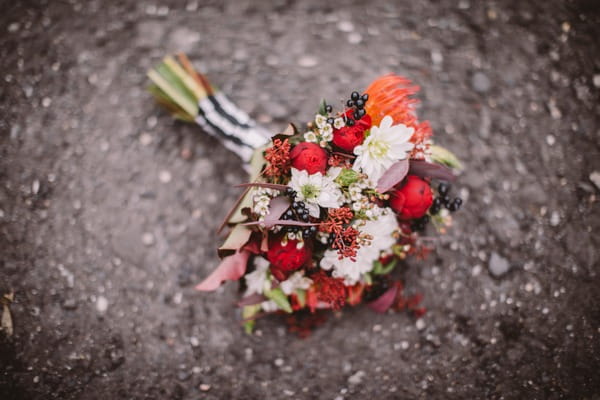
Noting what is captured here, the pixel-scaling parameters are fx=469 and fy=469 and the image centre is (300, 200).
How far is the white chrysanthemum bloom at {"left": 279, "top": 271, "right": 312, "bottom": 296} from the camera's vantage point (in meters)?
1.19

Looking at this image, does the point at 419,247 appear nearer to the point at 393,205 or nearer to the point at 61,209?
the point at 393,205

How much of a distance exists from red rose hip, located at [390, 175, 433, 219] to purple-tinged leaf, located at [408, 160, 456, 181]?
0.12 feet

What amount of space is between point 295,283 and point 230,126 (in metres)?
0.59

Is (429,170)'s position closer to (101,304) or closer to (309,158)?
(309,158)

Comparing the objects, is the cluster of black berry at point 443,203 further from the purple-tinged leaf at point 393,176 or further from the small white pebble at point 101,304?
the small white pebble at point 101,304

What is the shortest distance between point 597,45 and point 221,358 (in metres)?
1.71

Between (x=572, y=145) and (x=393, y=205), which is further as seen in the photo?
(x=572, y=145)

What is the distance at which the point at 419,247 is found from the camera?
59.1 inches

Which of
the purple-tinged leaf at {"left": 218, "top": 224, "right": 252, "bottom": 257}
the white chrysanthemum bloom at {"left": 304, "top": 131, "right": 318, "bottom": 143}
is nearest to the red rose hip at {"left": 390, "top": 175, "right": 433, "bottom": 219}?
the white chrysanthemum bloom at {"left": 304, "top": 131, "right": 318, "bottom": 143}

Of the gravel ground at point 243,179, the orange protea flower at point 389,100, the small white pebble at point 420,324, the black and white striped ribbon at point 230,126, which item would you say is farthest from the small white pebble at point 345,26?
the small white pebble at point 420,324

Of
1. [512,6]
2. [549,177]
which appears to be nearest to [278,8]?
[512,6]

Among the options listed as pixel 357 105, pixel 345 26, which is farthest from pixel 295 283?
pixel 345 26

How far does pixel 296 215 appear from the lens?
102cm

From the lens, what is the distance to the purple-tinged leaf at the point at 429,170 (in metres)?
1.08
